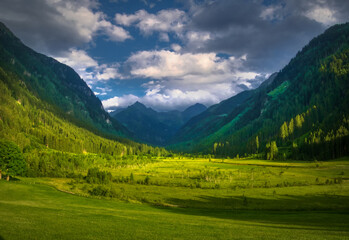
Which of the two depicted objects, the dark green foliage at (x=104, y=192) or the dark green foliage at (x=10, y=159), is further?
the dark green foliage at (x=10, y=159)

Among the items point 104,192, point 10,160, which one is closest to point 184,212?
point 104,192

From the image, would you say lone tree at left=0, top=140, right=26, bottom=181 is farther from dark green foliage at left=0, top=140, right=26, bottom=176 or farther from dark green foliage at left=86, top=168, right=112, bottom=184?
dark green foliage at left=86, top=168, right=112, bottom=184

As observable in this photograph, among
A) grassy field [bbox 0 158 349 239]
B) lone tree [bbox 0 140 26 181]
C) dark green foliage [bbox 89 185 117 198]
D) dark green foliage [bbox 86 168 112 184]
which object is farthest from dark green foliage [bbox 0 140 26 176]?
dark green foliage [bbox 89 185 117 198]

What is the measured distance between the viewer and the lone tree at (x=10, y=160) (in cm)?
8769

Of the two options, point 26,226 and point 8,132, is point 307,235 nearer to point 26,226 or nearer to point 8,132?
point 26,226

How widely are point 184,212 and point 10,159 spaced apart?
81337 millimetres

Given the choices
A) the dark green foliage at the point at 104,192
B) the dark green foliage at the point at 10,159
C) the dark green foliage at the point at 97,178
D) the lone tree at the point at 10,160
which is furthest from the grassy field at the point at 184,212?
the dark green foliage at the point at 10,159

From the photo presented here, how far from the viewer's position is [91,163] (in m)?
172

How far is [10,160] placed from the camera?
91.2m

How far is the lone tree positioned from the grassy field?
2295 cm

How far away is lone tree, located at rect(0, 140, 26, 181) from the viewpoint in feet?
288

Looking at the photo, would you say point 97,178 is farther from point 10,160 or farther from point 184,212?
point 184,212

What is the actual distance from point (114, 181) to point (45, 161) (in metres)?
54.0

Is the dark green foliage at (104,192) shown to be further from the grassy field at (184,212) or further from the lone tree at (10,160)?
the lone tree at (10,160)
